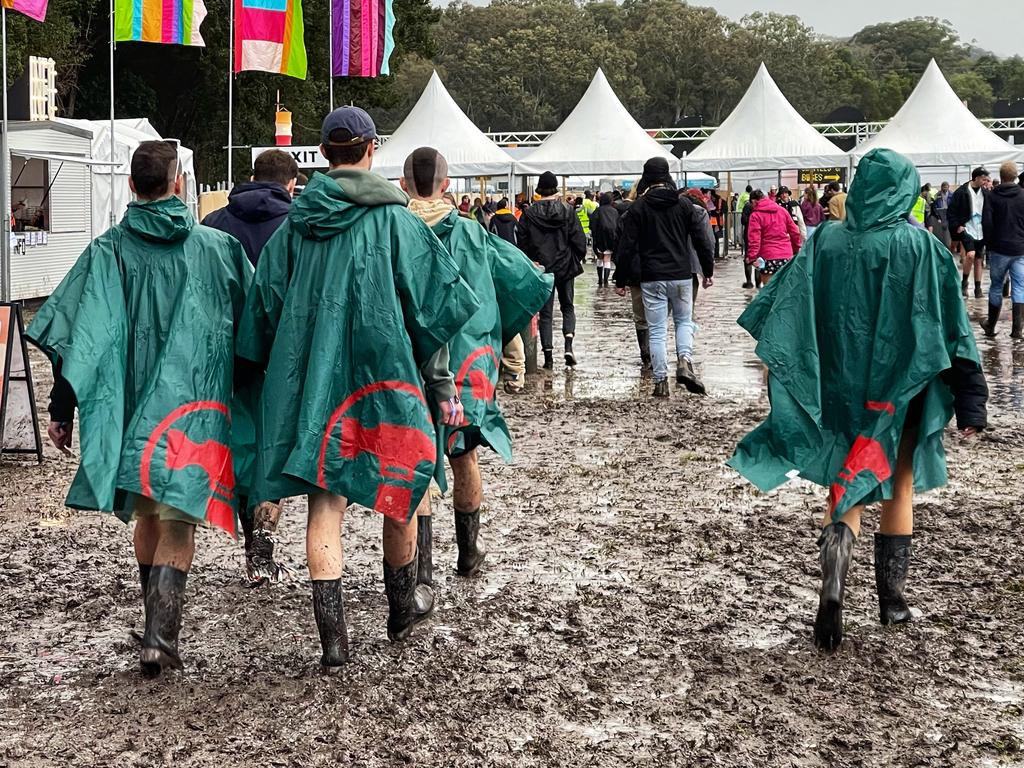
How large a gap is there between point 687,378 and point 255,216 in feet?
19.0

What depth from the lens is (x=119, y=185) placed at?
23.4 meters

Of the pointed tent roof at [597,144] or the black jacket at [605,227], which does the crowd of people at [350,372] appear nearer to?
the black jacket at [605,227]

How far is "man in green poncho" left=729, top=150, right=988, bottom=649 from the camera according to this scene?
484cm

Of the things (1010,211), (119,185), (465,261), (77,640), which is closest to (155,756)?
(77,640)

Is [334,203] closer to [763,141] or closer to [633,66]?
[763,141]

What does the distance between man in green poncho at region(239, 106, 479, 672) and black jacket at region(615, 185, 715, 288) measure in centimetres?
677

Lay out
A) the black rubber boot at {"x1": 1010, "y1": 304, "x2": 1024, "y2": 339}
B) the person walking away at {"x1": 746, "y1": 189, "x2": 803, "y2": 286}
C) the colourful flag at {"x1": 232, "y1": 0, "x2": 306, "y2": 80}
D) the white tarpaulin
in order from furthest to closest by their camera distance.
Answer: the colourful flag at {"x1": 232, "y1": 0, "x2": 306, "y2": 80} < the white tarpaulin < the person walking away at {"x1": 746, "y1": 189, "x2": 803, "y2": 286} < the black rubber boot at {"x1": 1010, "y1": 304, "x2": 1024, "y2": 339}

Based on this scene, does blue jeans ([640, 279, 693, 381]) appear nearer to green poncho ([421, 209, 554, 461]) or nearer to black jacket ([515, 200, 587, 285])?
black jacket ([515, 200, 587, 285])

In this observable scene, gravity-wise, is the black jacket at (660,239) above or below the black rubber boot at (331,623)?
above

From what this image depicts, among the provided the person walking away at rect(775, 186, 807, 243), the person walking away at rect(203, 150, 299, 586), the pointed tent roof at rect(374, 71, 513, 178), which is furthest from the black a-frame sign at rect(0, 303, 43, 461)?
the pointed tent roof at rect(374, 71, 513, 178)

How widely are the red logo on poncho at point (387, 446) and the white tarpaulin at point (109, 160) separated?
16.5 metres

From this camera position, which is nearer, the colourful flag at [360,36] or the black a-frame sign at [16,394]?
the black a-frame sign at [16,394]

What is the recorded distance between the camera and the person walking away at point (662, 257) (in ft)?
36.8

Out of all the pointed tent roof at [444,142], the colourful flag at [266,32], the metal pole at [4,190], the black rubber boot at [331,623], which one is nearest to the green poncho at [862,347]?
the black rubber boot at [331,623]
